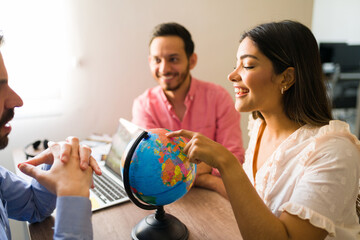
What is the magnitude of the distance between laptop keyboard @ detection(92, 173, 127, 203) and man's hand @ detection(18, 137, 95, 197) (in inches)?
16.9

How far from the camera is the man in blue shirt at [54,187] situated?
2.66 feet

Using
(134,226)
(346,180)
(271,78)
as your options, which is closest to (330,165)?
(346,180)

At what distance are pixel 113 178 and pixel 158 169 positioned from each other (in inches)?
27.1

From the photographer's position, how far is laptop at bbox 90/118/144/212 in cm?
131

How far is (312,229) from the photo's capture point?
2.84ft

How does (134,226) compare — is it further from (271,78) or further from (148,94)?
(148,94)

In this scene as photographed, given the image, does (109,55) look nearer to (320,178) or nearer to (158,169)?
(158,169)

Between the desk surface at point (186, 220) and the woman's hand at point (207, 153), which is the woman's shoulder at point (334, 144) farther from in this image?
the desk surface at point (186, 220)

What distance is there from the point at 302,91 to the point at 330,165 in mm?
303

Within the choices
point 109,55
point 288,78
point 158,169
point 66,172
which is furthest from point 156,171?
point 109,55

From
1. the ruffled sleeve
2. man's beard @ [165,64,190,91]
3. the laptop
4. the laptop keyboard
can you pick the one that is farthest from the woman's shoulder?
man's beard @ [165,64,190,91]

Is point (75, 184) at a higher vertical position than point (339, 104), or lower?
higher

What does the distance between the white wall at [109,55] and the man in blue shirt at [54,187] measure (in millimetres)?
1301

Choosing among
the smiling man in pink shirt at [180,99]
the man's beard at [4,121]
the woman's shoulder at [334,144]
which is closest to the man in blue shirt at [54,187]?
the man's beard at [4,121]
